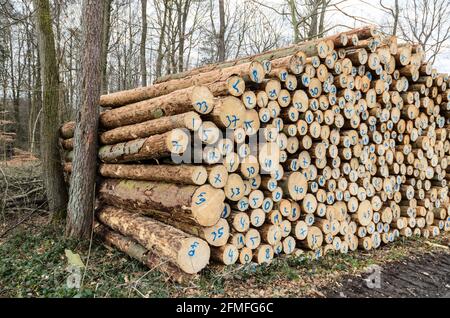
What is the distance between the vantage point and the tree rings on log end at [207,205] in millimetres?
4270

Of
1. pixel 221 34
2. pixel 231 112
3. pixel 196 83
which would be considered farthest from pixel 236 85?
pixel 221 34

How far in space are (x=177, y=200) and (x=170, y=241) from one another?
53 centimetres

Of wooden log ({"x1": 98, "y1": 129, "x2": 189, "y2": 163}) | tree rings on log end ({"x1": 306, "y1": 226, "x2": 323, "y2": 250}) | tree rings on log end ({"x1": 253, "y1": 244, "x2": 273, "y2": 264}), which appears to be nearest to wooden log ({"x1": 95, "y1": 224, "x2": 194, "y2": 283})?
tree rings on log end ({"x1": 253, "y1": 244, "x2": 273, "y2": 264})

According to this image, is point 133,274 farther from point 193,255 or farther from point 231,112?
point 231,112

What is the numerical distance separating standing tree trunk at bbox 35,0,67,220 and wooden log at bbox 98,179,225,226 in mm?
1818

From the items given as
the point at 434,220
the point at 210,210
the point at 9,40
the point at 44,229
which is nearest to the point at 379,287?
the point at 210,210

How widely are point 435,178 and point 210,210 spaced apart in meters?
5.57

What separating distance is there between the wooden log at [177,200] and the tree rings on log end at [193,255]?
0.84ft

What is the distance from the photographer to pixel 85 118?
5809 millimetres

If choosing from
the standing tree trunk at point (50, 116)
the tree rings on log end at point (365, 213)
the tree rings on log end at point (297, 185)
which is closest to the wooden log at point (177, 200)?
the tree rings on log end at point (297, 185)

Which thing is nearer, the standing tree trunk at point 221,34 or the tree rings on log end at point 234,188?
the tree rings on log end at point 234,188

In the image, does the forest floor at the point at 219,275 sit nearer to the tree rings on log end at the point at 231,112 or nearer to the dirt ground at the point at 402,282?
the dirt ground at the point at 402,282

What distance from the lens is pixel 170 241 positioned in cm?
432

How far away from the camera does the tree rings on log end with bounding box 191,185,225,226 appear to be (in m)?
4.27
